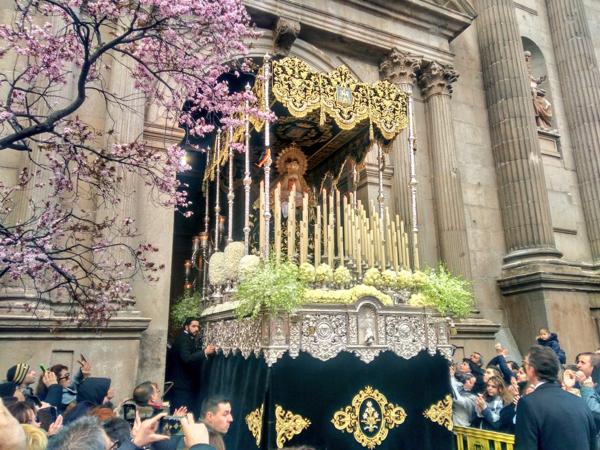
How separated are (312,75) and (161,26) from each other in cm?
304

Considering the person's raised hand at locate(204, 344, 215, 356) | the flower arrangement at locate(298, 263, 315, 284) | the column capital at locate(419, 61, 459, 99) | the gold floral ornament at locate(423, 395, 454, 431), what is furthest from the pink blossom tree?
the column capital at locate(419, 61, 459, 99)

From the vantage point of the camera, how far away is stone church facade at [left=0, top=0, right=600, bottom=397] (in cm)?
1159

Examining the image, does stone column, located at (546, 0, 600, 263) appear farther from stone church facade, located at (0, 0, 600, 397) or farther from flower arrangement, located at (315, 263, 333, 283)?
flower arrangement, located at (315, 263, 333, 283)

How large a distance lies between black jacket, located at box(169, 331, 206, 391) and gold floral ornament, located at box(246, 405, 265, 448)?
1800mm

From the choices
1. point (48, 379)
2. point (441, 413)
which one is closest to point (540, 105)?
point (441, 413)

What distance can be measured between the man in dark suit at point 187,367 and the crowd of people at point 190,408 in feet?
0.05

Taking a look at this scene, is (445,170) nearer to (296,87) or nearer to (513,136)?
(513,136)

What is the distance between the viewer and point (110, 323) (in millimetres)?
7387

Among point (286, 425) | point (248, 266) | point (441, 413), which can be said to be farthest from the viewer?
point (441, 413)

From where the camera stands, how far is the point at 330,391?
6.05 m

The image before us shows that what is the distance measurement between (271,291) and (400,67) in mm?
8815

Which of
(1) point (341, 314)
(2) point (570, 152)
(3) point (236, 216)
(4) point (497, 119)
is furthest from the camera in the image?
(2) point (570, 152)

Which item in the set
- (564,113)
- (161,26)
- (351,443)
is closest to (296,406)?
(351,443)

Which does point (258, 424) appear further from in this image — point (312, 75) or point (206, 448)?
point (312, 75)
